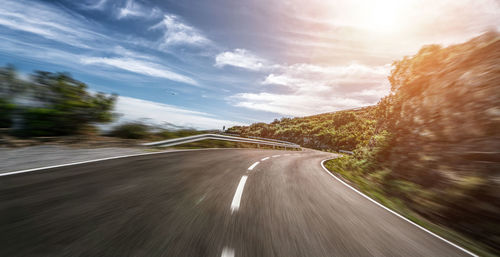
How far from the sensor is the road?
2203 millimetres

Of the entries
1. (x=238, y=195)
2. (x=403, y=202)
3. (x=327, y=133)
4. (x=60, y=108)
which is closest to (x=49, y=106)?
(x=60, y=108)

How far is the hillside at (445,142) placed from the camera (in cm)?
478

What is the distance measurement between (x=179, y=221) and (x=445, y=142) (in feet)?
27.4

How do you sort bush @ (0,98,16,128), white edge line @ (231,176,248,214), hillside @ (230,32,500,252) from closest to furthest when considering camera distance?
white edge line @ (231,176,248,214), hillside @ (230,32,500,252), bush @ (0,98,16,128)

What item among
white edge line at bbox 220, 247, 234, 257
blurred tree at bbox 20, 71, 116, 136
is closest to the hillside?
white edge line at bbox 220, 247, 234, 257

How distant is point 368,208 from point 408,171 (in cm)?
436

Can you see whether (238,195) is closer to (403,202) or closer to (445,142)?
(403,202)

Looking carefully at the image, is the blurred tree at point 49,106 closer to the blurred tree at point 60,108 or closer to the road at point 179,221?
the blurred tree at point 60,108

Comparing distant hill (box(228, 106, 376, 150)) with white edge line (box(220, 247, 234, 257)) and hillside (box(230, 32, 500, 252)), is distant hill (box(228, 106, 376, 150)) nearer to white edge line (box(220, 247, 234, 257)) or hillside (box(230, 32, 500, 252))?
hillside (box(230, 32, 500, 252))

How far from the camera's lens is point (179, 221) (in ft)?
9.46

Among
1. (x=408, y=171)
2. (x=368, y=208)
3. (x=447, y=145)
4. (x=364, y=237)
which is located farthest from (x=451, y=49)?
(x=364, y=237)

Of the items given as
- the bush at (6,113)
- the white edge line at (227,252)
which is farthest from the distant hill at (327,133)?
the white edge line at (227,252)

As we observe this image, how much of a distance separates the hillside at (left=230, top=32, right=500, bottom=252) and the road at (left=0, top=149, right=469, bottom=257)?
1.82m

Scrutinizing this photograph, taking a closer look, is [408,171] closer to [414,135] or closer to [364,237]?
[414,135]
